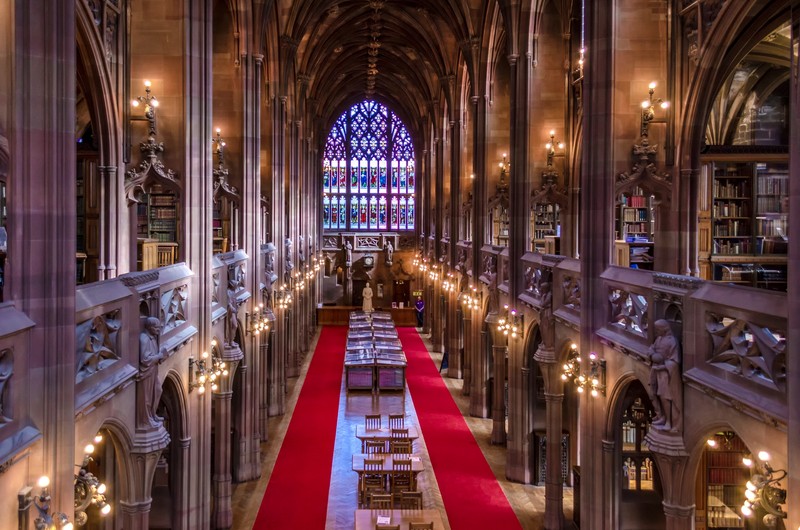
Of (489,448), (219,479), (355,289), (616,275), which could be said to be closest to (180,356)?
(219,479)

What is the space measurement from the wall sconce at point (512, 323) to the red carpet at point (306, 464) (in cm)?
541

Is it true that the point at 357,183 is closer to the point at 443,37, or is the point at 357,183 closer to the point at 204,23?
the point at 443,37

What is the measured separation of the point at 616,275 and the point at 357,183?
40.0 metres

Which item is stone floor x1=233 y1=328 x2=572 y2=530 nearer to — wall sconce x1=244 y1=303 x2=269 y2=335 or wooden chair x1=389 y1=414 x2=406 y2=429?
wooden chair x1=389 y1=414 x2=406 y2=429

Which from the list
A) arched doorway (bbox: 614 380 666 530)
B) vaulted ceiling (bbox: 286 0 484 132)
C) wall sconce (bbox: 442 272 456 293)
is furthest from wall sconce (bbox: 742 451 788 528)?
wall sconce (bbox: 442 272 456 293)

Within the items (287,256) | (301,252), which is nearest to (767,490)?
(287,256)

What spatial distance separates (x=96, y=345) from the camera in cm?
739

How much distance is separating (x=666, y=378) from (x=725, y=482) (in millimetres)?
4992

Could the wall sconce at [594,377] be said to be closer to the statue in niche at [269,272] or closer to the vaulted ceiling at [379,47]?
the statue in niche at [269,272]

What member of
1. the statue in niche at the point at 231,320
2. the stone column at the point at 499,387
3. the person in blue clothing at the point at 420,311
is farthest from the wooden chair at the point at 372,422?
the person in blue clothing at the point at 420,311

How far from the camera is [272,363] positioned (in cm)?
2203

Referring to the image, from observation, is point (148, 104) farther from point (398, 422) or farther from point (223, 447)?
point (398, 422)

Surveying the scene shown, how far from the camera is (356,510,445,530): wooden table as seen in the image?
38.8ft

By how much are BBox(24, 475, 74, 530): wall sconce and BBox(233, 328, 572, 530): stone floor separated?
8.22 meters
